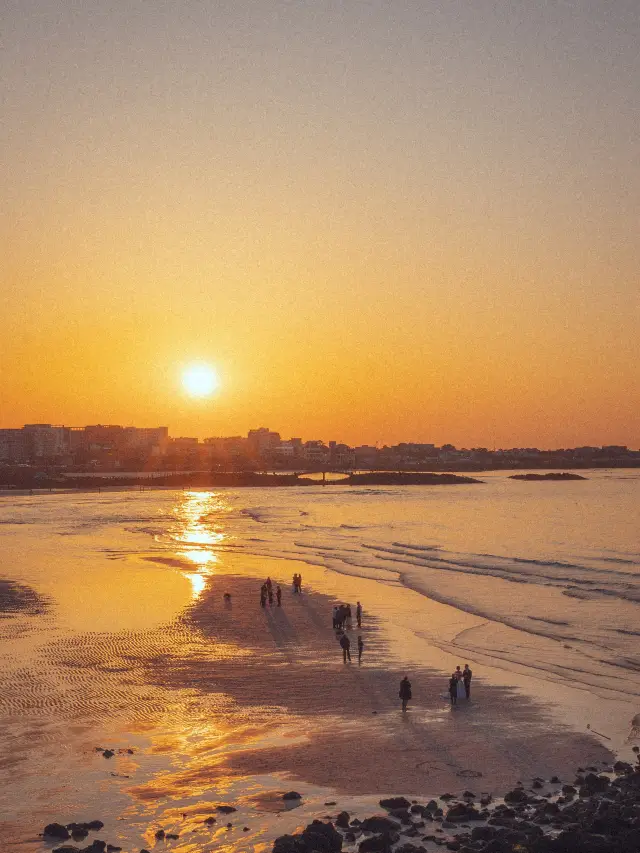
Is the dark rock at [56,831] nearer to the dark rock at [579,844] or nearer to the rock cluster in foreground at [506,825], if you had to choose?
the rock cluster in foreground at [506,825]

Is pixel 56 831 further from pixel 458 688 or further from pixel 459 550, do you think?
pixel 459 550

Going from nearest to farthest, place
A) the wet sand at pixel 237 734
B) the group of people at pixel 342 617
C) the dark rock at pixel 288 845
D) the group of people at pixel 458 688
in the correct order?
the dark rock at pixel 288 845 → the wet sand at pixel 237 734 → the group of people at pixel 458 688 → the group of people at pixel 342 617

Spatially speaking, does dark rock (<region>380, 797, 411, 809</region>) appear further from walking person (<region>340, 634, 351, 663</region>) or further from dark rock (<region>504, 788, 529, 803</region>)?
walking person (<region>340, 634, 351, 663</region>)

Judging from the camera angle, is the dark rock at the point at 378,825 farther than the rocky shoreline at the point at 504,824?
Yes

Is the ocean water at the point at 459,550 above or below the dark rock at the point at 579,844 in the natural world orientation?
below

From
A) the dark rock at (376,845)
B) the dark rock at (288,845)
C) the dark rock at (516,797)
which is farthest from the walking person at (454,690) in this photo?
the dark rock at (288,845)

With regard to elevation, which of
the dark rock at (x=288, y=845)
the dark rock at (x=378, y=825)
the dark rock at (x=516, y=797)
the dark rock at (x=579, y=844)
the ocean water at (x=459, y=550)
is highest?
the dark rock at (x=579, y=844)

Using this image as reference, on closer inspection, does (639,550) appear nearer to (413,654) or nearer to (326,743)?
(413,654)

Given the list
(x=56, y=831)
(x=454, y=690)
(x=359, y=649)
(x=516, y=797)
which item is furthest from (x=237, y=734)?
(x=359, y=649)
